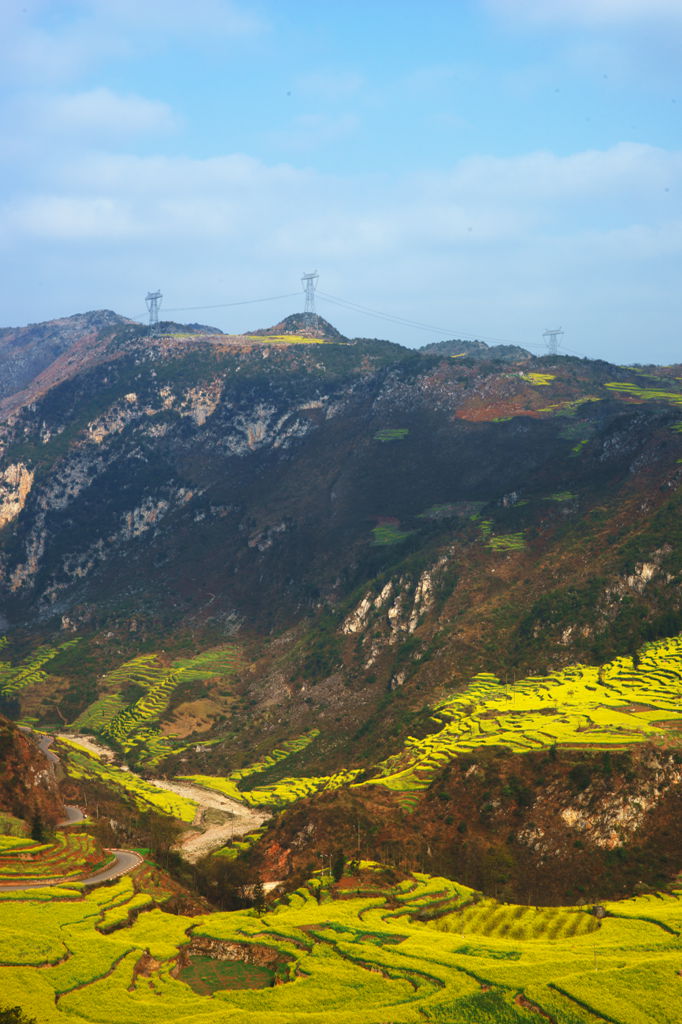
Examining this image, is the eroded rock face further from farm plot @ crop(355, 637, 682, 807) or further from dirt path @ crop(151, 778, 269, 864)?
farm plot @ crop(355, 637, 682, 807)

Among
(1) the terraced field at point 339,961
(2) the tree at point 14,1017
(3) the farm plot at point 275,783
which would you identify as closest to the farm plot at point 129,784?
(3) the farm plot at point 275,783

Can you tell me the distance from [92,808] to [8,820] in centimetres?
3331

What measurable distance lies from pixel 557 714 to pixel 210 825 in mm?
67807

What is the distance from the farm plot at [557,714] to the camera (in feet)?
417

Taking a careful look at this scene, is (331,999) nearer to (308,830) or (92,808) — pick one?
(308,830)

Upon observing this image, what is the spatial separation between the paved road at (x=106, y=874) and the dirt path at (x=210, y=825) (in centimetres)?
2888

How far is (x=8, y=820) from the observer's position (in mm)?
106938

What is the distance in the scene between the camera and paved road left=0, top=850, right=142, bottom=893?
278 feet

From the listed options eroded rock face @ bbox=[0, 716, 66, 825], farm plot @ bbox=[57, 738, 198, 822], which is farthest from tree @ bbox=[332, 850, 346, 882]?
farm plot @ bbox=[57, 738, 198, 822]

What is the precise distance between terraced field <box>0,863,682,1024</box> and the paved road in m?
2.01

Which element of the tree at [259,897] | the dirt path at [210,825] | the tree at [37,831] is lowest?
the dirt path at [210,825]

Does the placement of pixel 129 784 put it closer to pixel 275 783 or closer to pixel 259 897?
pixel 275 783

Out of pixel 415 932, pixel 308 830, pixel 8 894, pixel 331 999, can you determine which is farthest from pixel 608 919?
pixel 8 894

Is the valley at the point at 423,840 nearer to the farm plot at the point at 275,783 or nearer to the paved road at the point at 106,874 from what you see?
the paved road at the point at 106,874
